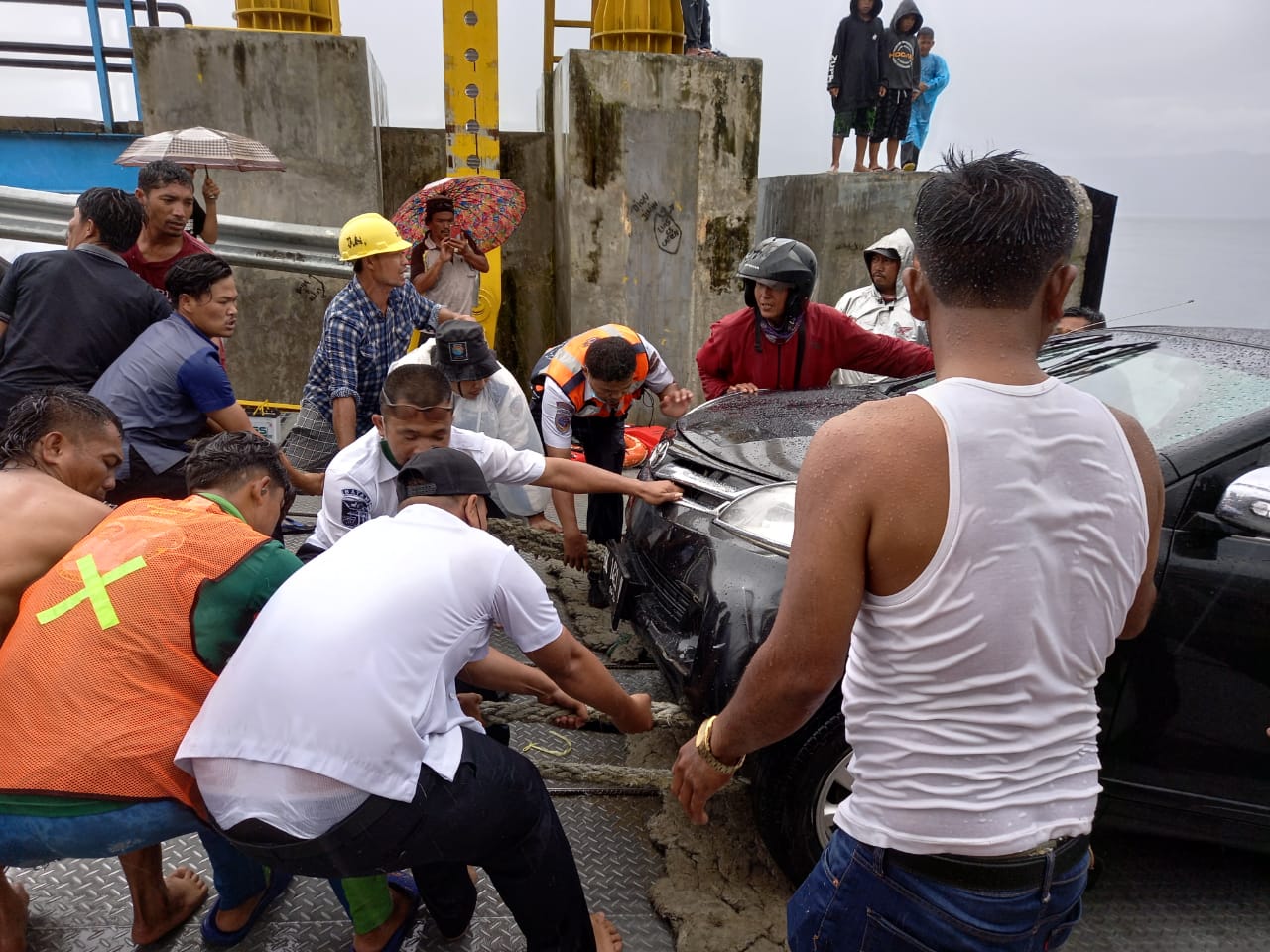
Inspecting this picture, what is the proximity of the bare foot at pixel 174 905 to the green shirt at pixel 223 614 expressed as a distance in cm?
59

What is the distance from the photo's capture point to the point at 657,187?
6.85 meters

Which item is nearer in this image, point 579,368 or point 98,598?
point 98,598

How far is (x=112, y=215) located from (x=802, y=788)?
315 centimetres

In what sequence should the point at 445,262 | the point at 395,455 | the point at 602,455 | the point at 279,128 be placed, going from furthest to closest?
the point at 279,128 → the point at 445,262 → the point at 602,455 → the point at 395,455

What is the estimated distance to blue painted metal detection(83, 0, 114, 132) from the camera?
7.49 m

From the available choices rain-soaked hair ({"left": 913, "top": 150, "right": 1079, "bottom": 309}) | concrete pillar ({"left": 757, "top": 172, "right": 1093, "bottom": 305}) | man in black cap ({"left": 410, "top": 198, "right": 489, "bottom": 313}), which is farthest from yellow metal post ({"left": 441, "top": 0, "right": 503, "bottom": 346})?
rain-soaked hair ({"left": 913, "top": 150, "right": 1079, "bottom": 309})

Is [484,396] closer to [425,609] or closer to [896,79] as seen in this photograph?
[425,609]

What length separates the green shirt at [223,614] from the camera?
1.81m

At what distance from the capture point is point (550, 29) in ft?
26.2

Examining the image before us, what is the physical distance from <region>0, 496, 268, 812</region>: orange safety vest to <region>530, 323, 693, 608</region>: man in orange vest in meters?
1.87

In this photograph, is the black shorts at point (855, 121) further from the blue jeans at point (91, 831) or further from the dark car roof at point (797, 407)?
the blue jeans at point (91, 831)

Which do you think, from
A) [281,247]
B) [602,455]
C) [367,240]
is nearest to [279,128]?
[281,247]

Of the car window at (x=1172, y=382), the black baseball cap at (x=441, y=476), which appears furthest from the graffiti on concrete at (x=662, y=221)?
the black baseball cap at (x=441, y=476)

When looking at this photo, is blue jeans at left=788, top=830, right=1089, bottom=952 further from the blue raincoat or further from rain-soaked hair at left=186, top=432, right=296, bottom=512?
the blue raincoat
